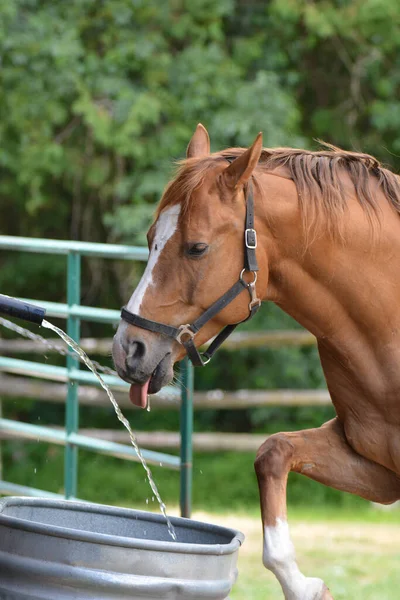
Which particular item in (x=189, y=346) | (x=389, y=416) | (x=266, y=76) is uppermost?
(x=266, y=76)

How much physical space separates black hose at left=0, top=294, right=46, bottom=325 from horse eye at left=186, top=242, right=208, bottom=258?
669 millimetres

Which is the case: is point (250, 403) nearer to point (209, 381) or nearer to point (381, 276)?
point (209, 381)

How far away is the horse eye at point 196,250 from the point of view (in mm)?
2855

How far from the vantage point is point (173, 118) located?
8.50 m

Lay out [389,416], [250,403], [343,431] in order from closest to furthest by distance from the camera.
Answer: [389,416]
[343,431]
[250,403]

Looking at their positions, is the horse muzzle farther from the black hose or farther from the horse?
the black hose

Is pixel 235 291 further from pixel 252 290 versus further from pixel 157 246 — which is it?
pixel 157 246

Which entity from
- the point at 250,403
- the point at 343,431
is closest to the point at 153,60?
the point at 250,403

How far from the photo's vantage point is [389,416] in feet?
10.1

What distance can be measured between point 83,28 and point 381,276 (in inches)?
244

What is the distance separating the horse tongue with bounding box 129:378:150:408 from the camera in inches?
113

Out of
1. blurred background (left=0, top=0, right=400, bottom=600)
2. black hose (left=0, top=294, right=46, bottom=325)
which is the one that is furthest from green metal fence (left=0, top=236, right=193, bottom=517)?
blurred background (left=0, top=0, right=400, bottom=600)

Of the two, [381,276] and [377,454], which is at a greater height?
[381,276]

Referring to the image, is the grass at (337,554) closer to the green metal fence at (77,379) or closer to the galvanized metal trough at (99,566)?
the green metal fence at (77,379)
